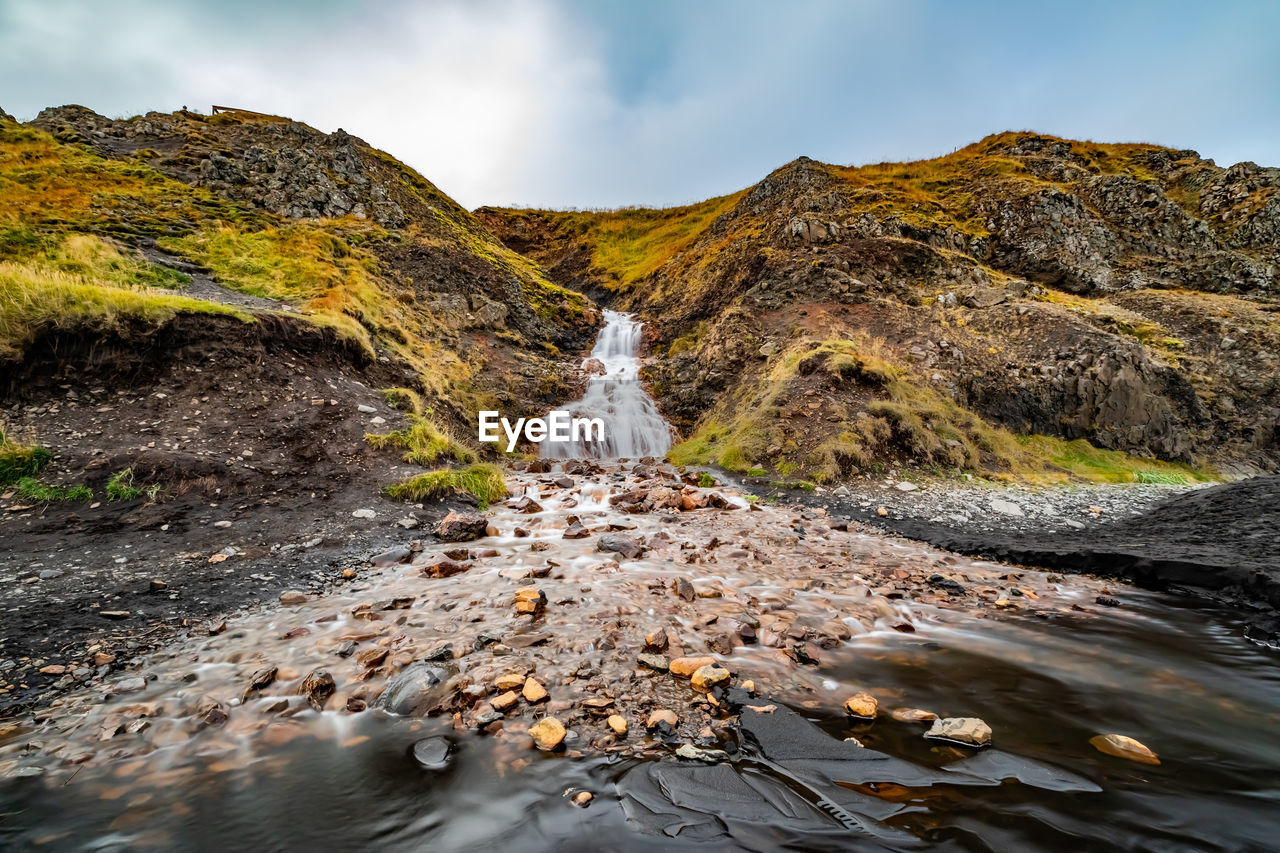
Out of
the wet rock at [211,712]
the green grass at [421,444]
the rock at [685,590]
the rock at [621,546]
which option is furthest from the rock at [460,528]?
the wet rock at [211,712]

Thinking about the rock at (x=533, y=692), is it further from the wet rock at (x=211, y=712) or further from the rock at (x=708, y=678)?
the wet rock at (x=211, y=712)

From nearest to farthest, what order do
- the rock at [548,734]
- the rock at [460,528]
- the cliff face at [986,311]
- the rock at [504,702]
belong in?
the rock at [548,734], the rock at [504,702], the rock at [460,528], the cliff face at [986,311]

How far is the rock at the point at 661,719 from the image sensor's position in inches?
125

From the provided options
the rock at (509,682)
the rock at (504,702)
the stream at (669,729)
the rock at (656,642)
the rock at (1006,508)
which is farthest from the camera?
the rock at (1006,508)

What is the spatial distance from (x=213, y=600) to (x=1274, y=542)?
43.6 feet

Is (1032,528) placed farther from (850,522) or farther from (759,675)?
(759,675)

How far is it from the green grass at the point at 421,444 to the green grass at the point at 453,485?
0.56 metres

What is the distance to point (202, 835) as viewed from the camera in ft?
7.78

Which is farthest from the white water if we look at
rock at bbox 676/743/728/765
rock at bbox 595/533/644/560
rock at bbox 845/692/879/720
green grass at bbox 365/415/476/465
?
rock at bbox 676/743/728/765

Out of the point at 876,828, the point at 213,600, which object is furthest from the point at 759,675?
the point at 213,600

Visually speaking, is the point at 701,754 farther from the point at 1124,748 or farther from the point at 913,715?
the point at 1124,748

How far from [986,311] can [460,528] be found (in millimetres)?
21499

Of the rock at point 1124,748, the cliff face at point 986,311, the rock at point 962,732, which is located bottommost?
the rock at point 1124,748

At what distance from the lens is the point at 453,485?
9.66 m
